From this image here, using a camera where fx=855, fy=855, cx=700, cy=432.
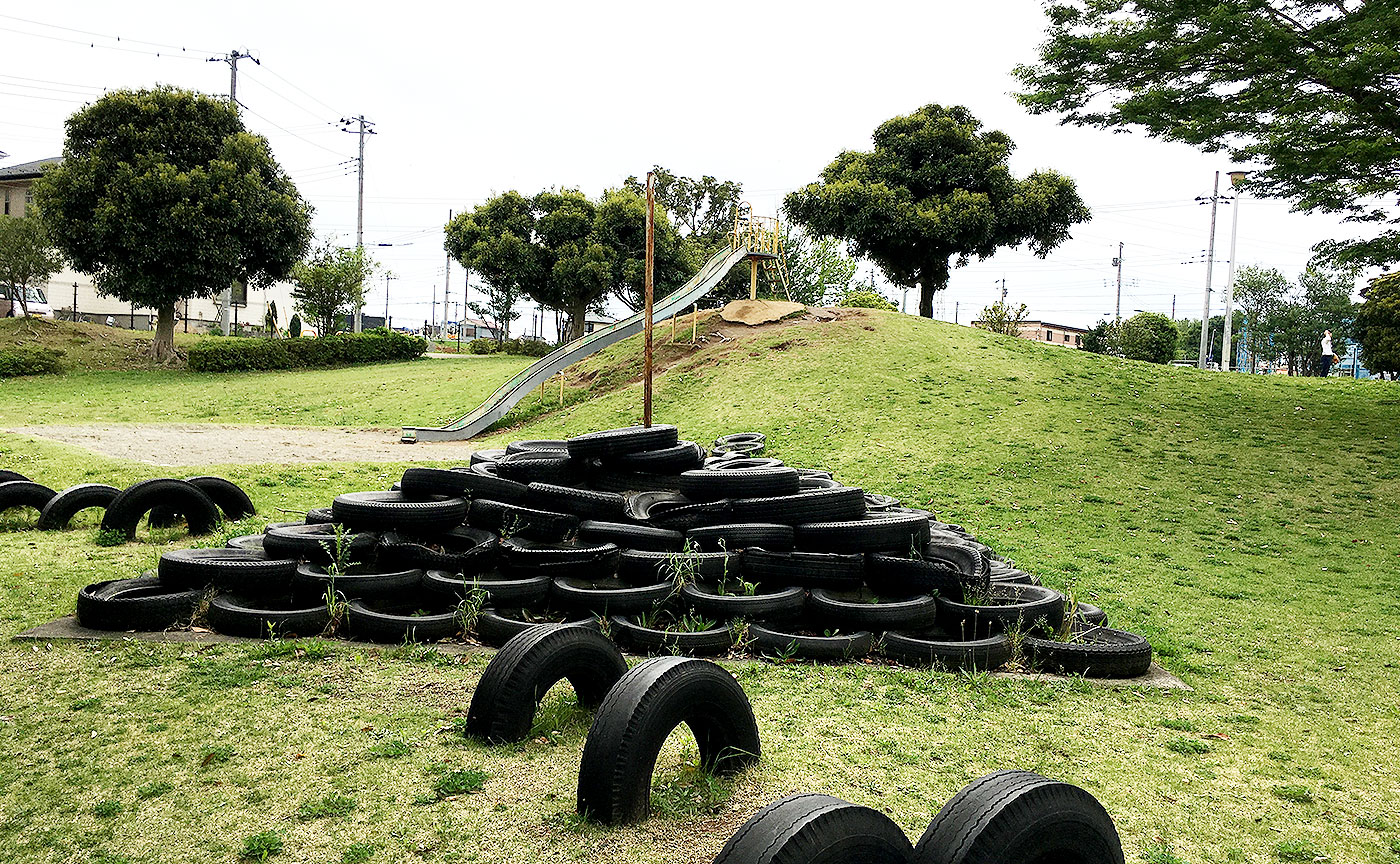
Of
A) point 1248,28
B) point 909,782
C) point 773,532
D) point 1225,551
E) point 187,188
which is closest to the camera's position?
point 909,782

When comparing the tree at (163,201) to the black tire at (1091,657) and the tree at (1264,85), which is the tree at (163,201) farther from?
the black tire at (1091,657)

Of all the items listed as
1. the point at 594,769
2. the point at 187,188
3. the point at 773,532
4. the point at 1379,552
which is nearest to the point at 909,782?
the point at 594,769

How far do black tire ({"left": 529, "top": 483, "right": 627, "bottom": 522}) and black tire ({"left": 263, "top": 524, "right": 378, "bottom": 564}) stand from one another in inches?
47.0

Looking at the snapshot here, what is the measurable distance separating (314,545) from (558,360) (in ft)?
55.1

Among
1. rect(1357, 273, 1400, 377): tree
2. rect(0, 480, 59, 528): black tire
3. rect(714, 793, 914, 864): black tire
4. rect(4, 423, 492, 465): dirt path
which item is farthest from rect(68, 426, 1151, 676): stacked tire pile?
rect(1357, 273, 1400, 377): tree

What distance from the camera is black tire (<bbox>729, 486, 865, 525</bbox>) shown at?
19.4 ft

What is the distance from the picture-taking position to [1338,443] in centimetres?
1457

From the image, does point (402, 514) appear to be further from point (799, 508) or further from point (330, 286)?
point (330, 286)

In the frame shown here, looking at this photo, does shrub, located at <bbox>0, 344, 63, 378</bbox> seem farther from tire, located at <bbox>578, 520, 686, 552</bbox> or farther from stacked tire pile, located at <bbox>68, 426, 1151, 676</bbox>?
tire, located at <bbox>578, 520, 686, 552</bbox>

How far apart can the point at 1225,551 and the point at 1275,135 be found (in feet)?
26.1

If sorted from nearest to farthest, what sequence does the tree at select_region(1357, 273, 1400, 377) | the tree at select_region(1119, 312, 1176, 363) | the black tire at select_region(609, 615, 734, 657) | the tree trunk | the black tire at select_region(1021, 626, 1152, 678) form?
the black tire at select_region(609, 615, 734, 657) < the black tire at select_region(1021, 626, 1152, 678) < the tree trunk < the tree at select_region(1357, 273, 1400, 377) < the tree at select_region(1119, 312, 1176, 363)

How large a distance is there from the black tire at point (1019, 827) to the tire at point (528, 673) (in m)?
1.97

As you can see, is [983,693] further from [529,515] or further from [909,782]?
[529,515]

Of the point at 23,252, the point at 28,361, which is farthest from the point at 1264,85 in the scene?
the point at 23,252
